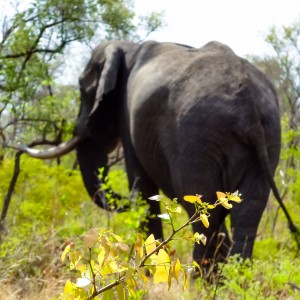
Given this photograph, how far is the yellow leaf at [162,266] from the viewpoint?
1361mm

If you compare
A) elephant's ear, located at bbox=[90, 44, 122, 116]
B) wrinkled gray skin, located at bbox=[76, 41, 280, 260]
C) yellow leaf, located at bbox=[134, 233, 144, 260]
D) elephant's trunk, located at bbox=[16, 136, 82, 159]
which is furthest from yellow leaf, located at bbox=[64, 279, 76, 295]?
elephant's trunk, located at bbox=[16, 136, 82, 159]

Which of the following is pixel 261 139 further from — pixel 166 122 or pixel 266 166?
pixel 166 122

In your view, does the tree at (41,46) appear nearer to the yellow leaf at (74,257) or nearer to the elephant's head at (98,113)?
the elephant's head at (98,113)

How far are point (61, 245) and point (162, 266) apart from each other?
2.23 meters

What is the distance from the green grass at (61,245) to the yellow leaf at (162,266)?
4.71ft

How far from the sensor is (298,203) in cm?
560

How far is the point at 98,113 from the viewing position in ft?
19.3

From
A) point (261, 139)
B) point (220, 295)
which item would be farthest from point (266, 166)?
point (220, 295)

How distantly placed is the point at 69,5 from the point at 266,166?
2243 mm

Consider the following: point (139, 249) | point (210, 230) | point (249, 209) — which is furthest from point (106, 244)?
point (210, 230)

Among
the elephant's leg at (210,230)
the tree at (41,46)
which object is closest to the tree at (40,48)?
the tree at (41,46)

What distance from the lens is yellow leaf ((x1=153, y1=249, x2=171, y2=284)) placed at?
136 centimetres

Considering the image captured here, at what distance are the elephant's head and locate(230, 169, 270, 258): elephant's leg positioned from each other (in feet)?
6.04

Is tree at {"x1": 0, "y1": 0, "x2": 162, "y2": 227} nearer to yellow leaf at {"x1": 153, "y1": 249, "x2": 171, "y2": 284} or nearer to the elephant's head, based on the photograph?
the elephant's head
